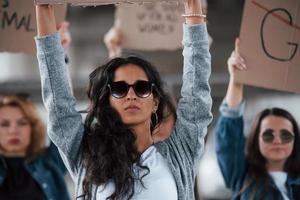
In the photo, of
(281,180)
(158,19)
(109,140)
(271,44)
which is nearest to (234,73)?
(271,44)

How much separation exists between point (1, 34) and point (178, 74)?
513 centimetres

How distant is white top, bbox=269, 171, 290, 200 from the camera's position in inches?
154

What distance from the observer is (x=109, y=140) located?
9.43 ft

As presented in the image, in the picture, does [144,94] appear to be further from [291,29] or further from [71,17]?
[71,17]

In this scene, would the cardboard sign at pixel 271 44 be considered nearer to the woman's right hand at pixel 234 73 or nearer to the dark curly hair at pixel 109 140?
the woman's right hand at pixel 234 73

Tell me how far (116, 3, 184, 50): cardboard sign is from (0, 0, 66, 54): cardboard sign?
0.87m

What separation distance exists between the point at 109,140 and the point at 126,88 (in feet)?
0.51

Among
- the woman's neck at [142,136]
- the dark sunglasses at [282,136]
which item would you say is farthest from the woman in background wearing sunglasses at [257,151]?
the woman's neck at [142,136]

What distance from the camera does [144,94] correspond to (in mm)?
2877

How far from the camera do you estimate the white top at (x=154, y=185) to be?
2.80m

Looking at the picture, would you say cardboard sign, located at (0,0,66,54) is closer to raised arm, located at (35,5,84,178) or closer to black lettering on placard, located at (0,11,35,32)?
black lettering on placard, located at (0,11,35,32)

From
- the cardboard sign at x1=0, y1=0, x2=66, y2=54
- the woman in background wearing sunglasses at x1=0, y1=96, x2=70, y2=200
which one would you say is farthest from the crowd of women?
the woman in background wearing sunglasses at x1=0, y1=96, x2=70, y2=200

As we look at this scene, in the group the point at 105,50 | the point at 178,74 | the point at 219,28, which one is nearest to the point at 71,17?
the point at 105,50

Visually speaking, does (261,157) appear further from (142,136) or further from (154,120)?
(142,136)
